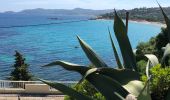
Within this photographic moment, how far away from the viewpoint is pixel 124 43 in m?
5.29

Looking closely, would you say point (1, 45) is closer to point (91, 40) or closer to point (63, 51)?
point (63, 51)

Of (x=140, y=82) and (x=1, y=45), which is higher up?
(x=140, y=82)

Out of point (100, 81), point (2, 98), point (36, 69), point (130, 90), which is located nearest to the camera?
point (130, 90)

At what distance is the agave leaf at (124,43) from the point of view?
519 centimetres

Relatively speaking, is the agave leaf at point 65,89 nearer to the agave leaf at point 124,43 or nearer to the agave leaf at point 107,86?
the agave leaf at point 107,86

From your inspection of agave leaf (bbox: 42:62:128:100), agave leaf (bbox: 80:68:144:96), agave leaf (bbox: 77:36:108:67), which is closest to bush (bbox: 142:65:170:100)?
agave leaf (bbox: 80:68:144:96)

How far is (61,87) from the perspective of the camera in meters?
4.84

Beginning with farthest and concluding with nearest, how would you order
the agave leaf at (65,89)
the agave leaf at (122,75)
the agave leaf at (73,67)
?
the agave leaf at (73,67) → the agave leaf at (65,89) → the agave leaf at (122,75)

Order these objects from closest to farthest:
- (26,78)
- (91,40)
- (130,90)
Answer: (130,90)
(26,78)
(91,40)

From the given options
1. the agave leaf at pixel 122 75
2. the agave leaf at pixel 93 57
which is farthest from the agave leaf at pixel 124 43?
the agave leaf at pixel 122 75

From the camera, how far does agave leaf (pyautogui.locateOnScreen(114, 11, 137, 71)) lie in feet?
17.0

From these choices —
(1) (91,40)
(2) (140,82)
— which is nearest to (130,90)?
(2) (140,82)

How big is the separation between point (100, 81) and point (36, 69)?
56.2 m

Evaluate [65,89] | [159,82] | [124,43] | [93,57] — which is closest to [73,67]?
[65,89]
